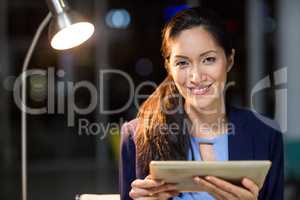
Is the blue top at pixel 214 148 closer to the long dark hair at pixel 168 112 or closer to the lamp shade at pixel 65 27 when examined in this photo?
the long dark hair at pixel 168 112

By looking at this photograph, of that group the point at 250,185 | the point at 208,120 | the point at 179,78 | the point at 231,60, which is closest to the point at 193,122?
the point at 208,120

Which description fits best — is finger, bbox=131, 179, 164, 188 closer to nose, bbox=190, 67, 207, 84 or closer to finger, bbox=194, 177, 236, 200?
finger, bbox=194, 177, 236, 200

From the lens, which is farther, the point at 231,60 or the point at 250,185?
the point at 231,60

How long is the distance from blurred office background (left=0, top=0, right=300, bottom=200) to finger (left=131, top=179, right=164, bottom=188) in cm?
30

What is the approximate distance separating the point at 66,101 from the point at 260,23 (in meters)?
2.45

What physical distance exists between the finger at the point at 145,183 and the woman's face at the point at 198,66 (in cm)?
38

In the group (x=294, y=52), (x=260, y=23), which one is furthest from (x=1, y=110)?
(x=294, y=52)

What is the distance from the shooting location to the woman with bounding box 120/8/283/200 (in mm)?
2256

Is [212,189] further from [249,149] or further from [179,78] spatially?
[179,78]

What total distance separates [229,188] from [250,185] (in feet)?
0.26

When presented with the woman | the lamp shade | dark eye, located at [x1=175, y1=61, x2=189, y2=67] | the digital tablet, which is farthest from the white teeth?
the lamp shade

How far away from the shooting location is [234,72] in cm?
238

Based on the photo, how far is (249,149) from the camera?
229 centimetres

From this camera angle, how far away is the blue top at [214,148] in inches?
89.9
